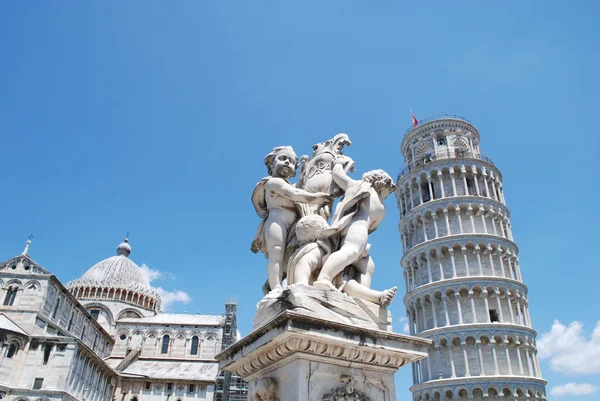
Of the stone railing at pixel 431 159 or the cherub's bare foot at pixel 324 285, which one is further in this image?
the stone railing at pixel 431 159

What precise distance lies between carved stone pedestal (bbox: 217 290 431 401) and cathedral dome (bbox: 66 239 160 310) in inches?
2548

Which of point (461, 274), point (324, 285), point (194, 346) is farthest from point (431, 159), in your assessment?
point (324, 285)

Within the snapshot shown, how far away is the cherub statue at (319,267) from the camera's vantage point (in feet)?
13.0

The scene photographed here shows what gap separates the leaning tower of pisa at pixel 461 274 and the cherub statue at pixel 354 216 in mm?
35285

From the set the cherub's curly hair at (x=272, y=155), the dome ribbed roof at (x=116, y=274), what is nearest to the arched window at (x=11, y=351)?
the dome ribbed roof at (x=116, y=274)

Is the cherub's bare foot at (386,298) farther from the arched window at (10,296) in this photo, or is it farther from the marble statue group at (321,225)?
the arched window at (10,296)

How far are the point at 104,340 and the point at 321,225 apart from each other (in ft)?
195

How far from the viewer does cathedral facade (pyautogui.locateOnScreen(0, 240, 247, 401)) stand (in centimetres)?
3566

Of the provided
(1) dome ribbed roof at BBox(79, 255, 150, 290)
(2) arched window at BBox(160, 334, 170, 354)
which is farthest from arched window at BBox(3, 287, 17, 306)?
(1) dome ribbed roof at BBox(79, 255, 150, 290)

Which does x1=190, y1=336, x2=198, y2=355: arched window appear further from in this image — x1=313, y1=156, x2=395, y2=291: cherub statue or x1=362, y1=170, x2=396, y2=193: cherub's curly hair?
x1=362, y1=170, x2=396, y2=193: cherub's curly hair

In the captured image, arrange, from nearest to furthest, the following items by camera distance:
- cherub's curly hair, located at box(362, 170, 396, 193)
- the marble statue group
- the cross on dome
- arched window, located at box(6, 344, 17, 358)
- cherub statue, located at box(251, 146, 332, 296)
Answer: the marble statue group, cherub statue, located at box(251, 146, 332, 296), cherub's curly hair, located at box(362, 170, 396, 193), arched window, located at box(6, 344, 17, 358), the cross on dome

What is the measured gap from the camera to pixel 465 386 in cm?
3481

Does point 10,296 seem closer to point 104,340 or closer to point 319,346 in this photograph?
point 104,340

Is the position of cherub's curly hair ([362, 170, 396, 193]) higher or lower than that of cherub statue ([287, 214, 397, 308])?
higher
